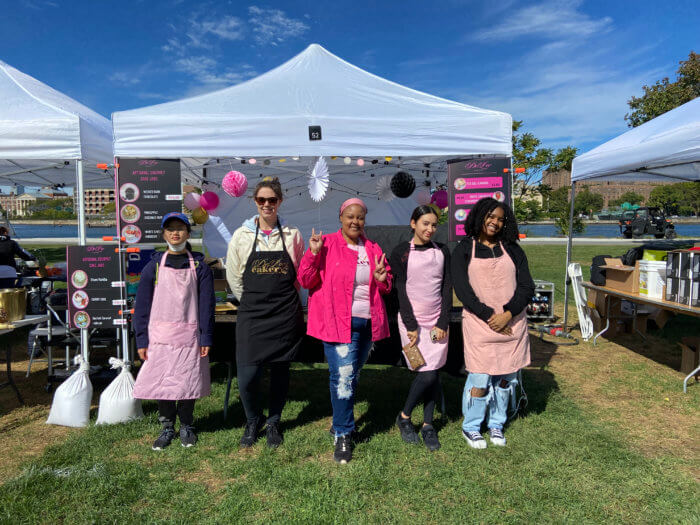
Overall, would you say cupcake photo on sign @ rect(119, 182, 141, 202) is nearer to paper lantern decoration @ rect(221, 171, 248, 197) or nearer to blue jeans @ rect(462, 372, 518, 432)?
paper lantern decoration @ rect(221, 171, 248, 197)

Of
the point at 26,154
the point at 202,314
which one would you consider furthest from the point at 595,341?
the point at 26,154

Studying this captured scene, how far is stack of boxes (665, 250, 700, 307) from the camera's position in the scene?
164 inches

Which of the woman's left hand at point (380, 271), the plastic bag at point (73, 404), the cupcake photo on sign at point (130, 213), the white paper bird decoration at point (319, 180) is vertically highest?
the white paper bird decoration at point (319, 180)

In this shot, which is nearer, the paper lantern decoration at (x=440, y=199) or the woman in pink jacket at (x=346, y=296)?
the woman in pink jacket at (x=346, y=296)

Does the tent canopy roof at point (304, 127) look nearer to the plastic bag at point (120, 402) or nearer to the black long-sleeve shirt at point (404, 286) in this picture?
the black long-sleeve shirt at point (404, 286)

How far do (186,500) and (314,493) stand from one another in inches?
27.3

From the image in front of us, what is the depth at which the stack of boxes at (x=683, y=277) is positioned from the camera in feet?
13.6

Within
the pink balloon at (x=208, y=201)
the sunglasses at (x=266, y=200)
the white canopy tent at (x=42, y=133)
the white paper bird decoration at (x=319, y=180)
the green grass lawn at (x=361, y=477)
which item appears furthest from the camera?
the pink balloon at (x=208, y=201)

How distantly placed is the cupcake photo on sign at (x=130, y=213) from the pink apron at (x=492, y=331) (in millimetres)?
2643

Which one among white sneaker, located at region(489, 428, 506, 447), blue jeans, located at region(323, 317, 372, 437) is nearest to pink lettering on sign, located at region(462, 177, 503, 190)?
blue jeans, located at region(323, 317, 372, 437)

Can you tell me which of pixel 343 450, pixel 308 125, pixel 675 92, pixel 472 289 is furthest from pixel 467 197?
pixel 675 92

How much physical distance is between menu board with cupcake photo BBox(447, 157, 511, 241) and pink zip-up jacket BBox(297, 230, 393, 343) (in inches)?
50.5

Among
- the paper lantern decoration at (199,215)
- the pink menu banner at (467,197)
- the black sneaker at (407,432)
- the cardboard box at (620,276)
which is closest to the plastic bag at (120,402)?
the black sneaker at (407,432)

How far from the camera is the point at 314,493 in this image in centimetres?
244
